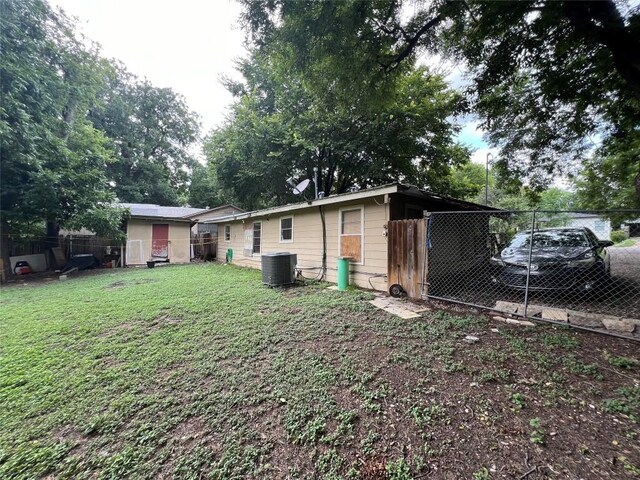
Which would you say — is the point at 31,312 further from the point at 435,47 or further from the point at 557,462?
the point at 435,47

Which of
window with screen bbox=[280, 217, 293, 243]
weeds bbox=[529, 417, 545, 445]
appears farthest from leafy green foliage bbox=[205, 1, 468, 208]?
weeds bbox=[529, 417, 545, 445]

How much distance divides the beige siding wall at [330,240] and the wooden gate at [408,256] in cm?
30

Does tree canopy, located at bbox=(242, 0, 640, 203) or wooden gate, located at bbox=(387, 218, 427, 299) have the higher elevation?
tree canopy, located at bbox=(242, 0, 640, 203)

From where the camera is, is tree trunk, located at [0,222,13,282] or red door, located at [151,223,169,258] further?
red door, located at [151,223,169,258]

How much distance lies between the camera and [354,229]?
644 centimetres

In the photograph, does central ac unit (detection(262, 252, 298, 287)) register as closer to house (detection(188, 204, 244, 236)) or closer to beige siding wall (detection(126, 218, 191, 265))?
beige siding wall (detection(126, 218, 191, 265))

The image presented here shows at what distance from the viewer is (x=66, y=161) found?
8.87 meters

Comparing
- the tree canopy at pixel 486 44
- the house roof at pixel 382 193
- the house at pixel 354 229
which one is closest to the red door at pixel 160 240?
the house at pixel 354 229

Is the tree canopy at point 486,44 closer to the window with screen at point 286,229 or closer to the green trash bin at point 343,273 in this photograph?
the green trash bin at point 343,273

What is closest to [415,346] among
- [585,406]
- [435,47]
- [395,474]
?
[585,406]

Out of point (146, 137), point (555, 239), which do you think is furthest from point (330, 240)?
point (146, 137)

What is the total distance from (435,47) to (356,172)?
824cm

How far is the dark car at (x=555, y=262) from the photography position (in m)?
4.50

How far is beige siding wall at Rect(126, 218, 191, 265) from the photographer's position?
12.1 meters
